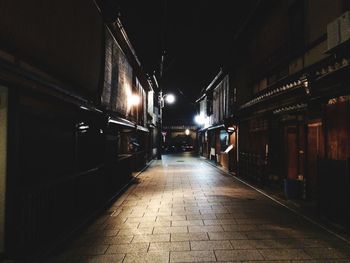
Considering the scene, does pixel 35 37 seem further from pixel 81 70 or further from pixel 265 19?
pixel 265 19

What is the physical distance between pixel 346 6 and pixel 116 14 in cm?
910

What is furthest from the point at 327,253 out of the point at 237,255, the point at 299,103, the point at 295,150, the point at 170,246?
the point at 295,150

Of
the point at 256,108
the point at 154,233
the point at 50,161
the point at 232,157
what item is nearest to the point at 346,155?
the point at 154,233

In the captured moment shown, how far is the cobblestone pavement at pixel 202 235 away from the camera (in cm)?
647

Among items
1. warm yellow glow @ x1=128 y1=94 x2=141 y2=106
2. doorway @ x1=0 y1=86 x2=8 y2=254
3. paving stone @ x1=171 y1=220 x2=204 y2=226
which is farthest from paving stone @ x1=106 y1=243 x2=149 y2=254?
warm yellow glow @ x1=128 y1=94 x2=141 y2=106

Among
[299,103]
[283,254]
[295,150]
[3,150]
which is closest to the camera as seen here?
[3,150]

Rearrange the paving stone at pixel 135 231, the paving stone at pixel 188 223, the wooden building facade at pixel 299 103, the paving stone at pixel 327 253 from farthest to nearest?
the paving stone at pixel 188 223 < the wooden building facade at pixel 299 103 < the paving stone at pixel 135 231 < the paving stone at pixel 327 253

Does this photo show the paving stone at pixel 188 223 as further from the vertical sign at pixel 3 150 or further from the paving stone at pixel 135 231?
the vertical sign at pixel 3 150

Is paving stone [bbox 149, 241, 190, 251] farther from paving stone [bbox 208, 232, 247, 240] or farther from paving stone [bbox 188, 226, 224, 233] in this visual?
paving stone [bbox 188, 226, 224, 233]

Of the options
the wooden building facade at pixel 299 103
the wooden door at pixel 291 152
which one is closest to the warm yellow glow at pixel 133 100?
the wooden building facade at pixel 299 103

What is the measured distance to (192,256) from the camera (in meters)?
6.45

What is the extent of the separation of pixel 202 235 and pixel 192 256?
4.93 ft

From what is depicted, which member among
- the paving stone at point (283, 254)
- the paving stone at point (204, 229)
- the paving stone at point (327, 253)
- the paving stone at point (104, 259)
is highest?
the paving stone at point (327, 253)

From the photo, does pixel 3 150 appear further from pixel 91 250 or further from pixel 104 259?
pixel 104 259
